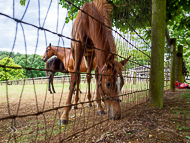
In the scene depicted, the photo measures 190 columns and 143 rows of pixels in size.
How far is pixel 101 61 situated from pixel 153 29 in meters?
1.49

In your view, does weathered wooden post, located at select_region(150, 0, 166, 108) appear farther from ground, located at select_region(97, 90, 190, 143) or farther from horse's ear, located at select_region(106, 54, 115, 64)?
horse's ear, located at select_region(106, 54, 115, 64)

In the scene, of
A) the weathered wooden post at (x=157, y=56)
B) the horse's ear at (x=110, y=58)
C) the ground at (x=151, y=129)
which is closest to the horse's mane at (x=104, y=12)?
the horse's ear at (x=110, y=58)

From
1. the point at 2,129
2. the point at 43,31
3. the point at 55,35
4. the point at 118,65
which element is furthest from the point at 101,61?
the point at 2,129

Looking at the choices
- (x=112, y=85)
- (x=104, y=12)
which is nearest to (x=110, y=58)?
(x=112, y=85)

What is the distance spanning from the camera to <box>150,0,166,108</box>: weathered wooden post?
247 cm

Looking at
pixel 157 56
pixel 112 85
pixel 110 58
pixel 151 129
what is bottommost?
pixel 151 129

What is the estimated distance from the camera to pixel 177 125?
172 centimetres

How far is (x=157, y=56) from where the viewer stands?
248 cm

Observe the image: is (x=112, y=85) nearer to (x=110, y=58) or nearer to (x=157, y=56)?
(x=110, y=58)

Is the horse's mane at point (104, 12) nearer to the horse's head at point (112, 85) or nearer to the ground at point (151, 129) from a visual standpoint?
the horse's head at point (112, 85)

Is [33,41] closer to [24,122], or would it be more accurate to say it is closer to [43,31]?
[43,31]

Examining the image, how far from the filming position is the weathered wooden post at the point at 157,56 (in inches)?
97.3

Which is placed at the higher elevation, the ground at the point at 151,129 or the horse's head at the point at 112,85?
the horse's head at the point at 112,85

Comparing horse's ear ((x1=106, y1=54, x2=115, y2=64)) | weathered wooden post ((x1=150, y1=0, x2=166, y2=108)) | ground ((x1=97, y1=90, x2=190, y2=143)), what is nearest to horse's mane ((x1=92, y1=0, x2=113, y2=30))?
horse's ear ((x1=106, y1=54, x2=115, y2=64))
